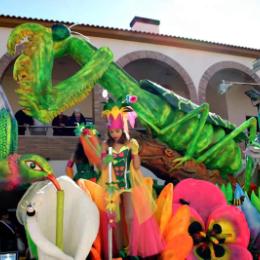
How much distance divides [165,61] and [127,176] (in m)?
7.80

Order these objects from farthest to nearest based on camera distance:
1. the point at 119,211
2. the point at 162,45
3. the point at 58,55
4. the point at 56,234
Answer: the point at 162,45 < the point at 58,55 < the point at 119,211 < the point at 56,234

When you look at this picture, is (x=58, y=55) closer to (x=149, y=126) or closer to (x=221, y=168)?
(x=149, y=126)

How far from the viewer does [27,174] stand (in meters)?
3.76

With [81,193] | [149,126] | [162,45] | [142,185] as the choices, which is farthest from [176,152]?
[162,45]

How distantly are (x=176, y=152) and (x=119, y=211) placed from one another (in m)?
2.71

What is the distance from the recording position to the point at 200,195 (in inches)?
183

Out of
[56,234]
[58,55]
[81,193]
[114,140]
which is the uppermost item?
[58,55]

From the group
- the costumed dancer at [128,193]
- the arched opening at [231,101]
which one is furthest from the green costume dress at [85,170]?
the arched opening at [231,101]

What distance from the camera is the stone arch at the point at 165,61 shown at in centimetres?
1112

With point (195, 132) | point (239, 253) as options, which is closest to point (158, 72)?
point (195, 132)

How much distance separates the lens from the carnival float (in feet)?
11.8

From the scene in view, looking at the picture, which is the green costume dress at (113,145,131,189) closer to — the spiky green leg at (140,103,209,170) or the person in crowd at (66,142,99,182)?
the person in crowd at (66,142,99,182)

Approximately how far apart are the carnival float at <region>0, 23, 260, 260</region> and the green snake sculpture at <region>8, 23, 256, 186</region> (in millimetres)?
15

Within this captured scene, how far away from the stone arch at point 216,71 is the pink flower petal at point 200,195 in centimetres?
730
